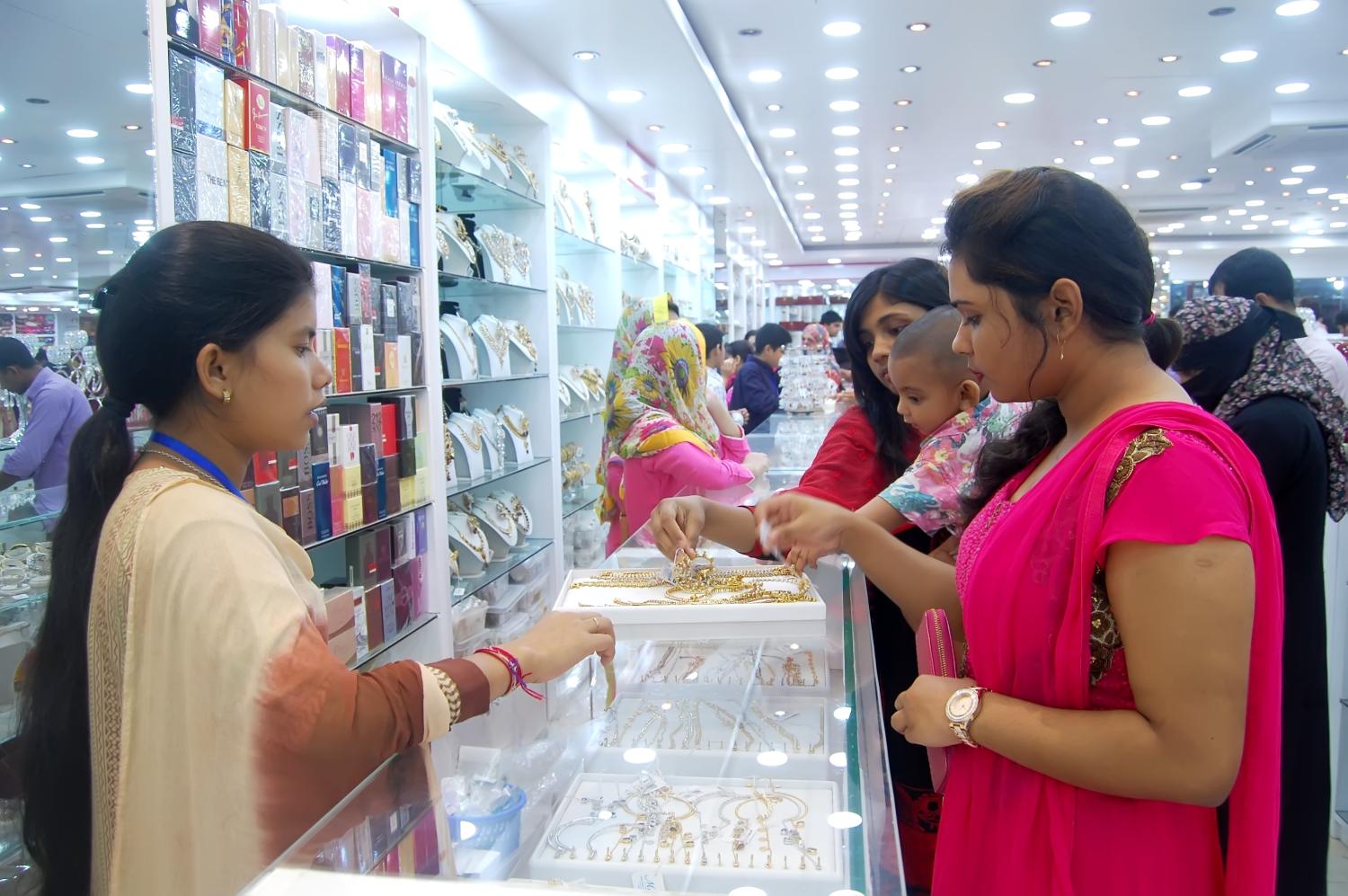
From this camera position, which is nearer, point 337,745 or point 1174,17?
point 337,745

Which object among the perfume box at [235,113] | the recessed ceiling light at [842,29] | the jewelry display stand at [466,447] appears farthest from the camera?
the recessed ceiling light at [842,29]

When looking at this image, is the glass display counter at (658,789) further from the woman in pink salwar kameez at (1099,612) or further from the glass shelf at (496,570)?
the glass shelf at (496,570)

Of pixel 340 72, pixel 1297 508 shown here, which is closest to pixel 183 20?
pixel 340 72

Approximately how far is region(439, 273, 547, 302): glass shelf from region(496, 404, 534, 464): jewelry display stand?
558 millimetres

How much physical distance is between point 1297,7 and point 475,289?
4981mm

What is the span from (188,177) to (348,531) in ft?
3.97

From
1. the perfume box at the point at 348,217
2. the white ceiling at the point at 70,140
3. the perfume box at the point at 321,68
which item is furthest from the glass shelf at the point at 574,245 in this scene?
the white ceiling at the point at 70,140

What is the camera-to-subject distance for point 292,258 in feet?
4.31

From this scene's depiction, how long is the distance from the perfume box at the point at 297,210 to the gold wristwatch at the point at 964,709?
228 centimetres

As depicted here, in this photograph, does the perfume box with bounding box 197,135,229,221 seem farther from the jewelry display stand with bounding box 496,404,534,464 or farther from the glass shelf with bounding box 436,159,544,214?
the jewelry display stand with bounding box 496,404,534,464

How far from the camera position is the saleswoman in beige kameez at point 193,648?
3.46 ft

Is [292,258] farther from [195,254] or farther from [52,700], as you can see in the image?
[52,700]

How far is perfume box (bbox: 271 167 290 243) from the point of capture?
2.62m

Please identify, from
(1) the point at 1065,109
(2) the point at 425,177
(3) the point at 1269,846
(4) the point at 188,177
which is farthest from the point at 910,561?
(1) the point at 1065,109
